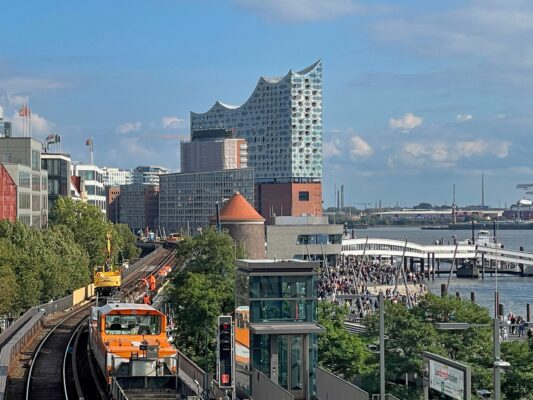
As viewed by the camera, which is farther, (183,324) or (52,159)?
(52,159)

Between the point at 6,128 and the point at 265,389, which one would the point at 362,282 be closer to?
the point at 6,128

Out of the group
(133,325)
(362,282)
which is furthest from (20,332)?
(362,282)

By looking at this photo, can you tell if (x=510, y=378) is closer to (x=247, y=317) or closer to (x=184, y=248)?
(x=247, y=317)

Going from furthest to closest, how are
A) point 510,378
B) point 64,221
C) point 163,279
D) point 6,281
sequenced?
point 64,221
point 163,279
point 6,281
point 510,378

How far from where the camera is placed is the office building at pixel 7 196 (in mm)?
99188

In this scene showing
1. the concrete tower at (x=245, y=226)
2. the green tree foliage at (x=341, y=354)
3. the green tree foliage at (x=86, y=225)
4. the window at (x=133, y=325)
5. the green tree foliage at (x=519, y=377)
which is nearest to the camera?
the window at (x=133, y=325)

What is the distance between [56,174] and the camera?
142250mm

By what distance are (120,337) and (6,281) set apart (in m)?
30.5

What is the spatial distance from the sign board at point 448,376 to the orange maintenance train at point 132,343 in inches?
312

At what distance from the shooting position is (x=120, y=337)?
117ft

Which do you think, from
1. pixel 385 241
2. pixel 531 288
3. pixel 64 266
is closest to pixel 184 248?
pixel 64 266

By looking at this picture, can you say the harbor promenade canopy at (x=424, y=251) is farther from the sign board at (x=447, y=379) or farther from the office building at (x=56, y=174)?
the sign board at (x=447, y=379)

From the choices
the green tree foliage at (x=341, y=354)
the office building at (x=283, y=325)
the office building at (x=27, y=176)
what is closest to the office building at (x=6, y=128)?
the office building at (x=27, y=176)

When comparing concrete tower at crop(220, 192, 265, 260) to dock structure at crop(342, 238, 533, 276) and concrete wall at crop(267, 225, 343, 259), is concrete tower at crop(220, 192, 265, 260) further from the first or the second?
dock structure at crop(342, 238, 533, 276)
